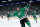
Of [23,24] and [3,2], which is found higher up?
[3,2]

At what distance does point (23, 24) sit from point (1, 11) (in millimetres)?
1122

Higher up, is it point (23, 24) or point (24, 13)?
point (24, 13)

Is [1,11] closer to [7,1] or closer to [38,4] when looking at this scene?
[7,1]

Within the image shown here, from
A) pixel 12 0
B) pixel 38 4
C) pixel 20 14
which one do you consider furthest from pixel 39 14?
pixel 20 14

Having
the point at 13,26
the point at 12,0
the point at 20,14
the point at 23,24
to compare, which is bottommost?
the point at 13,26

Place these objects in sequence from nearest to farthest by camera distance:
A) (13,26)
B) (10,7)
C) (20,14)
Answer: (20,14)
(13,26)
(10,7)

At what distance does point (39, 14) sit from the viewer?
6.30 feet

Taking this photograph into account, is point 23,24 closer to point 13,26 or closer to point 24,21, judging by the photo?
point 24,21

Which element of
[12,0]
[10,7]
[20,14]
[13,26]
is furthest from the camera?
[10,7]

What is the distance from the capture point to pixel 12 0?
1886 millimetres

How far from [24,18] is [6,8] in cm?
105

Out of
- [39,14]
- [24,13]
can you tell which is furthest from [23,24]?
[39,14]

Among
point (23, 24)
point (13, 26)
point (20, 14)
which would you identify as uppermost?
point (20, 14)

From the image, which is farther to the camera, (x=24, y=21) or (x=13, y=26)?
(x=13, y=26)
